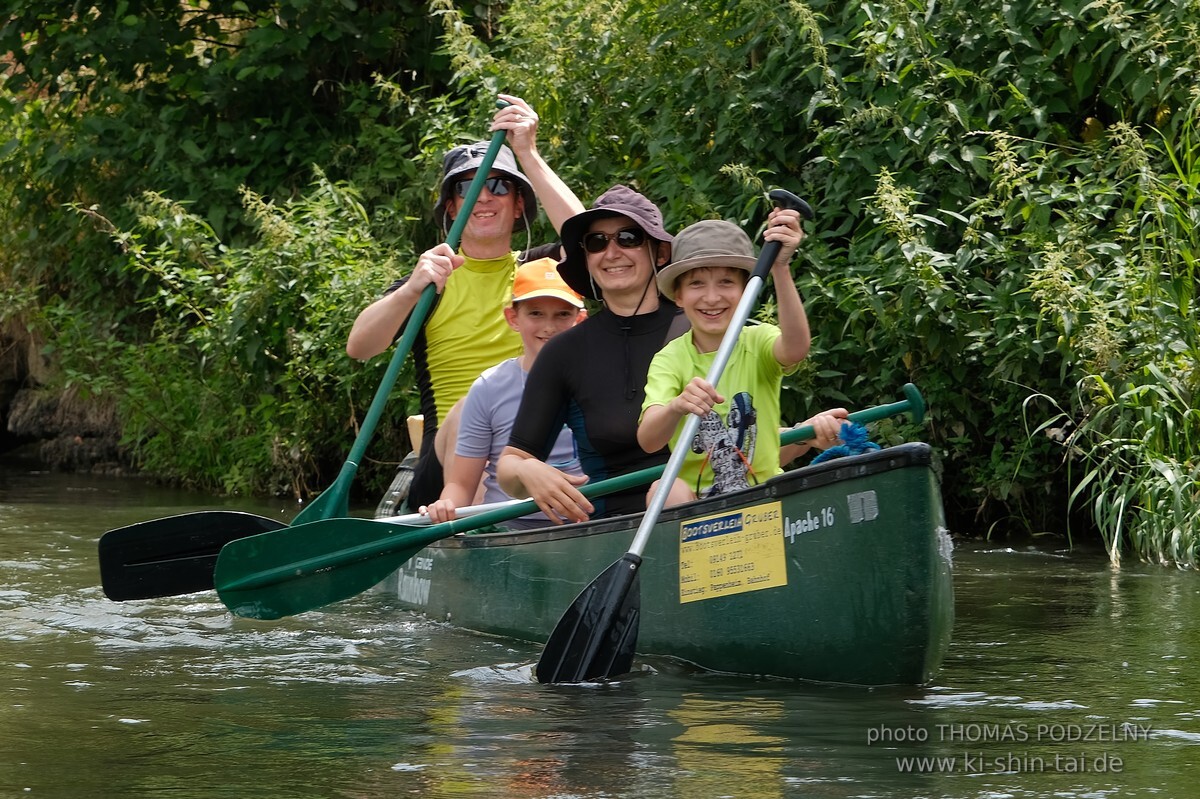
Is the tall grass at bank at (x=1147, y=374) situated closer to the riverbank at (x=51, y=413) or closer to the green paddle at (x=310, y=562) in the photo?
the green paddle at (x=310, y=562)

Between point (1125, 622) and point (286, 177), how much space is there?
7.34 metres

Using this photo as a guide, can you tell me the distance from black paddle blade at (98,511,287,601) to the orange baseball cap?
44.9 inches

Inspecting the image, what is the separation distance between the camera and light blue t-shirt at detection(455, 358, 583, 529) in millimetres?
5176

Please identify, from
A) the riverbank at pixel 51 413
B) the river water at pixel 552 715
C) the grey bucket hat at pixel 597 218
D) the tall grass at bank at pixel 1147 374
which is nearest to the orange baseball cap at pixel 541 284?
the grey bucket hat at pixel 597 218

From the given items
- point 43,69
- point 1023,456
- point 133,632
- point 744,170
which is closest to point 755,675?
point 133,632

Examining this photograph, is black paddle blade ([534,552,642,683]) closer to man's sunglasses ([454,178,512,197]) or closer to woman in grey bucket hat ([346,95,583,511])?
woman in grey bucket hat ([346,95,583,511])

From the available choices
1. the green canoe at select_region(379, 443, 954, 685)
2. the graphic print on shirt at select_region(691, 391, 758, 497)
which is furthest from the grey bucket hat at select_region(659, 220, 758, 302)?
the green canoe at select_region(379, 443, 954, 685)

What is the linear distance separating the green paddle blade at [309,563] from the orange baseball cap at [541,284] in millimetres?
829

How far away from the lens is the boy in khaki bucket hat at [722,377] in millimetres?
4223

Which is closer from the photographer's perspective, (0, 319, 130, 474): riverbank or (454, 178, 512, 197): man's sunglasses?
(454, 178, 512, 197): man's sunglasses

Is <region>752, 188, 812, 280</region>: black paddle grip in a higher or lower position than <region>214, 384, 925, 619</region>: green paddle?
higher

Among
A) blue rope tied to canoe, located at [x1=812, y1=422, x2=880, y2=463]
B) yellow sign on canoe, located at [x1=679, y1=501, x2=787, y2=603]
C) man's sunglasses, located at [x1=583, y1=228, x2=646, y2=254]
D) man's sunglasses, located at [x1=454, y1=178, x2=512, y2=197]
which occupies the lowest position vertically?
yellow sign on canoe, located at [x1=679, y1=501, x2=787, y2=603]

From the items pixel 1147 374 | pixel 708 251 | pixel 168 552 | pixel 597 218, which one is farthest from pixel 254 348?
pixel 708 251

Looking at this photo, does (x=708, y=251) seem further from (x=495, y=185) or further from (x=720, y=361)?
(x=495, y=185)
